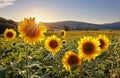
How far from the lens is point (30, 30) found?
19.0 ft

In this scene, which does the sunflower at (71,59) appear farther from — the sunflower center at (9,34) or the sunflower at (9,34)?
the sunflower center at (9,34)

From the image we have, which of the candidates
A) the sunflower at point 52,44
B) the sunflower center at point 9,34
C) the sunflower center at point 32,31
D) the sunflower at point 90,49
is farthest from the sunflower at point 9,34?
the sunflower at point 90,49

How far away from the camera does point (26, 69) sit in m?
4.67

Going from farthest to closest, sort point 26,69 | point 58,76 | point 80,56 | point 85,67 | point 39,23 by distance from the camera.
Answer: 1. point 85,67
2. point 58,76
3. point 39,23
4. point 80,56
5. point 26,69

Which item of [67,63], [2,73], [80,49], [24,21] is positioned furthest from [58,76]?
[2,73]

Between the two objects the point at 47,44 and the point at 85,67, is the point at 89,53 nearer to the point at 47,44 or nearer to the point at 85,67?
the point at 85,67

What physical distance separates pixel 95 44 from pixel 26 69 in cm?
155

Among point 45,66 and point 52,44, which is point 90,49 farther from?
point 52,44

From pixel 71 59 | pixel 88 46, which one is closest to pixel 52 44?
pixel 71 59

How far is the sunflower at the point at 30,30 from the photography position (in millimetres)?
5598

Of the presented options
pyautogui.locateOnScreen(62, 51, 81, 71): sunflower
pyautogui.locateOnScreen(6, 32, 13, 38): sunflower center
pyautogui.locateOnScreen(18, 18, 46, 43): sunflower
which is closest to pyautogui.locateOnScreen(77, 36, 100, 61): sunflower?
pyautogui.locateOnScreen(62, 51, 81, 71): sunflower

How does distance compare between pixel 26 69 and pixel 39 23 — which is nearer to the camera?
pixel 26 69

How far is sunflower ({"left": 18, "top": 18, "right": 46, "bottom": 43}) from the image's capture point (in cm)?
560

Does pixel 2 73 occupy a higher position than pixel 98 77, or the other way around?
pixel 2 73
